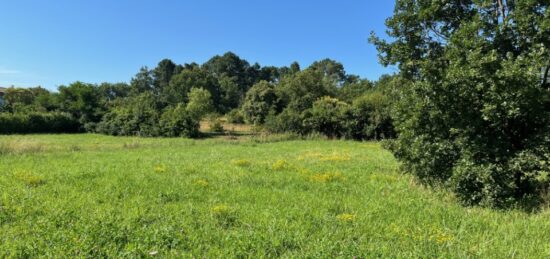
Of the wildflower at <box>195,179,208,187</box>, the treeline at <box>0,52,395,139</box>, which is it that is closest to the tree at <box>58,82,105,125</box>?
the treeline at <box>0,52,395,139</box>

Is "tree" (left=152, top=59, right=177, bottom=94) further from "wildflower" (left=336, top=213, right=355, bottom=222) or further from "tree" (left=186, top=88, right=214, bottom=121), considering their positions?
"wildflower" (left=336, top=213, right=355, bottom=222)

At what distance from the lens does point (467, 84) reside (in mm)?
6918

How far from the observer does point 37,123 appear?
116ft

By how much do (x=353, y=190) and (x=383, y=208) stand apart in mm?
1810

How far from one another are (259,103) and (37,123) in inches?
983

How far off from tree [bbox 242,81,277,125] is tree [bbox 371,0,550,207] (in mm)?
36520

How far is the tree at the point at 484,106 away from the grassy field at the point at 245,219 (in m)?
0.72

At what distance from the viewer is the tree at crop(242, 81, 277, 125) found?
45.3 meters

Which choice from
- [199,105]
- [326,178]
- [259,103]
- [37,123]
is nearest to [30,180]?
[326,178]

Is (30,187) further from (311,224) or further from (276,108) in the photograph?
(276,108)

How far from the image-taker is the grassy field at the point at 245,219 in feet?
14.4

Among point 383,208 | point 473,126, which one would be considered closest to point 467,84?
point 473,126

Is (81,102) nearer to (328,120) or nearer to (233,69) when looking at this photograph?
(328,120)

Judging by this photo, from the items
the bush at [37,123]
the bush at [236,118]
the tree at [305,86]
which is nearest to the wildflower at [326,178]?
the tree at [305,86]
